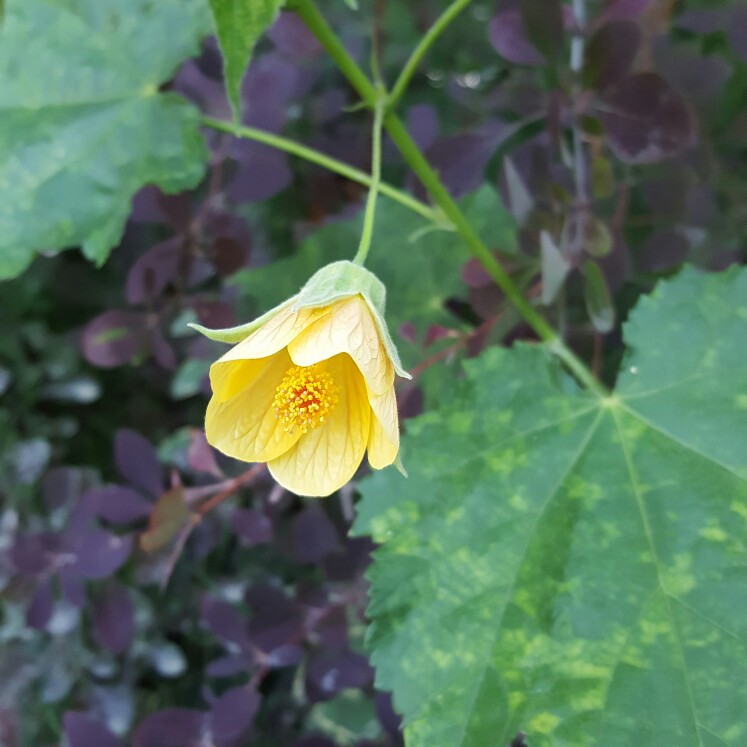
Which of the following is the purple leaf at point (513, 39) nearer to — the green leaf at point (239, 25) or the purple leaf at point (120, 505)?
the green leaf at point (239, 25)

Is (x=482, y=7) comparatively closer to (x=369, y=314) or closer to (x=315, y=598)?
(x=369, y=314)

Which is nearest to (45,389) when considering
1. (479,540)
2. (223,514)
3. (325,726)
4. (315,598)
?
(223,514)

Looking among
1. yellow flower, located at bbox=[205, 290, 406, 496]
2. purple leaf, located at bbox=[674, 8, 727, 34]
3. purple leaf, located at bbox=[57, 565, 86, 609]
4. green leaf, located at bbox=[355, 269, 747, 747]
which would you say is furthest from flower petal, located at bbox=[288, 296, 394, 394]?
purple leaf, located at bbox=[674, 8, 727, 34]

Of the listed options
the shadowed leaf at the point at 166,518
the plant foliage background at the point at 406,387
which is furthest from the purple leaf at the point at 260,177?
the shadowed leaf at the point at 166,518

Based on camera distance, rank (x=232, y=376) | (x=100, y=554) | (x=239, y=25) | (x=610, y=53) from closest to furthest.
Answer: (x=239, y=25), (x=232, y=376), (x=610, y=53), (x=100, y=554)

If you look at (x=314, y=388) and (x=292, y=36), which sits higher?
(x=292, y=36)

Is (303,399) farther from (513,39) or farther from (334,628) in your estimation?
(513,39)

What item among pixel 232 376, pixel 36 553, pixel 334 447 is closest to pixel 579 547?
pixel 334 447
